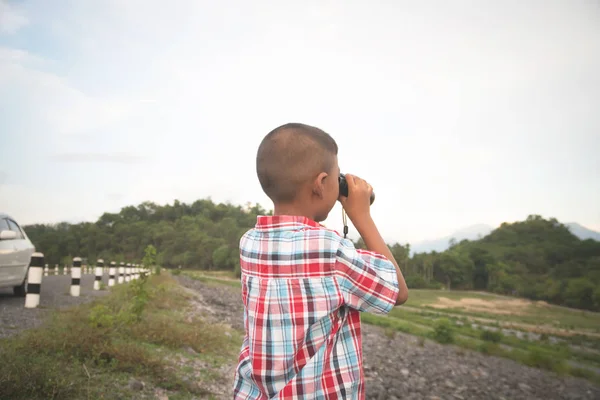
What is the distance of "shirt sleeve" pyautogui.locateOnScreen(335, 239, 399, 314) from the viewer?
4.75 ft

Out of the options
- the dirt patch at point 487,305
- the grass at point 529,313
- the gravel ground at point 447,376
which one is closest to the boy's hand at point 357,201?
the gravel ground at point 447,376

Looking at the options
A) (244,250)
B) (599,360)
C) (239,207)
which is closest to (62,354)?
(244,250)

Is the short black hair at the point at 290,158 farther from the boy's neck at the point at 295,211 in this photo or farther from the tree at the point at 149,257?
the tree at the point at 149,257

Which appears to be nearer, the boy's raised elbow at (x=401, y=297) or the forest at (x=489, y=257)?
the boy's raised elbow at (x=401, y=297)

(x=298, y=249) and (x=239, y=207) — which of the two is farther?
(x=239, y=207)

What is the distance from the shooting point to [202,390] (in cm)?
352

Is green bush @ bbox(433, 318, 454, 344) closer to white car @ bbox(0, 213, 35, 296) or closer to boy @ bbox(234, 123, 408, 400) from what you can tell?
white car @ bbox(0, 213, 35, 296)

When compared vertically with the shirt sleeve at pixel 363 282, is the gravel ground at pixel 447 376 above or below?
below

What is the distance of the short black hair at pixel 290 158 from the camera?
154 cm

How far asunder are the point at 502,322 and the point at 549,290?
2.83 m

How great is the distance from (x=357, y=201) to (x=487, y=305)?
26.5 m

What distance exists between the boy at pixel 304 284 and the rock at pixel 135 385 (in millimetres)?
1919

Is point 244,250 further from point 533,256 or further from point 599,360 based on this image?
point 533,256

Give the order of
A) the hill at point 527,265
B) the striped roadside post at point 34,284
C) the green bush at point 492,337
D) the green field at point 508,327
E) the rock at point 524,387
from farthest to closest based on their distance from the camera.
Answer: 1. the hill at point 527,265
2. the green bush at point 492,337
3. the green field at point 508,327
4. the rock at point 524,387
5. the striped roadside post at point 34,284
